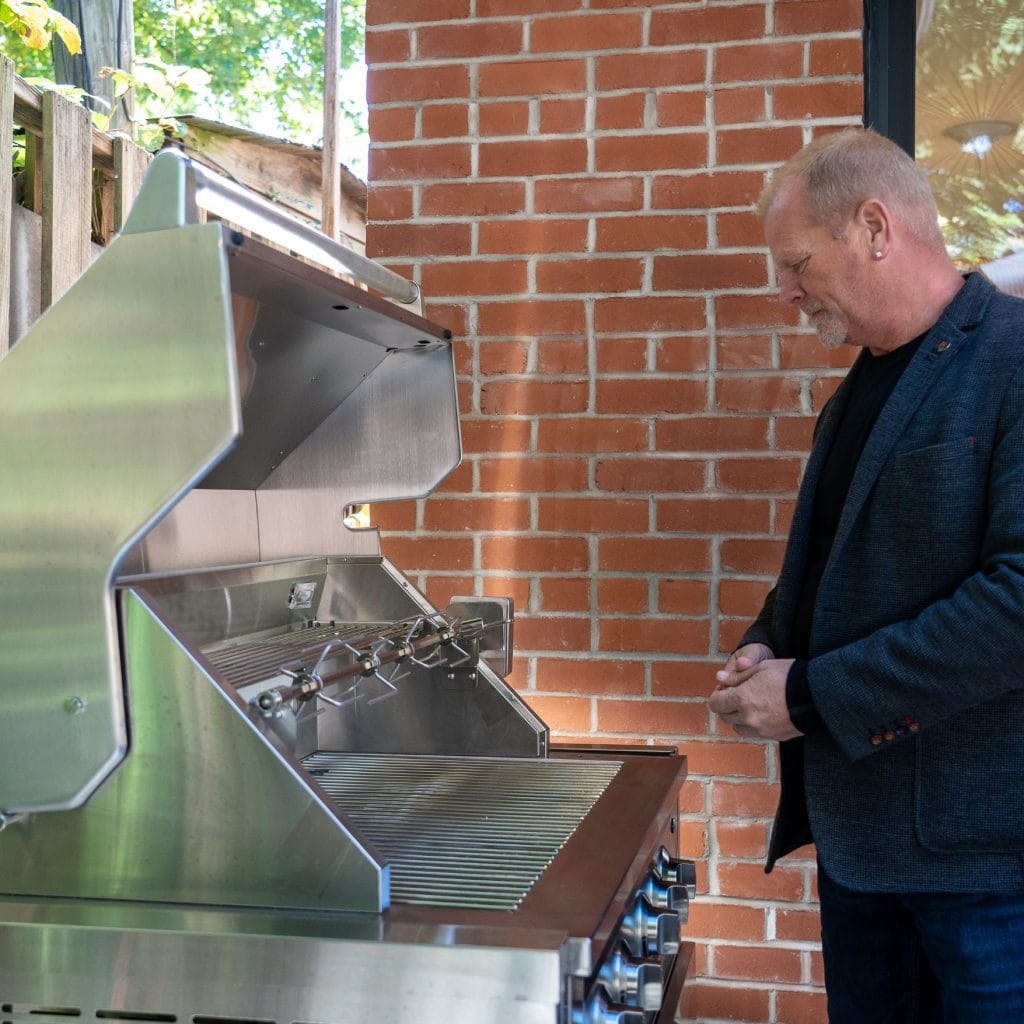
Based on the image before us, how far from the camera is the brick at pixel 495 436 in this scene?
2625 millimetres

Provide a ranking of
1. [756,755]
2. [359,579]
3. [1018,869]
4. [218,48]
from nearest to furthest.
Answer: [1018,869] < [359,579] < [756,755] < [218,48]

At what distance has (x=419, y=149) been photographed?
2686 mm

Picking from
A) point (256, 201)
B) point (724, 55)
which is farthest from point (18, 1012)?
point (724, 55)

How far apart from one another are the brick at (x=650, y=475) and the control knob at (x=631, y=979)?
123 cm

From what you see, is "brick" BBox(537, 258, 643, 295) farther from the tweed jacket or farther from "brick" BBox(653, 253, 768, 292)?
the tweed jacket

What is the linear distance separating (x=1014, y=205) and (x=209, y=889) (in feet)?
7.59

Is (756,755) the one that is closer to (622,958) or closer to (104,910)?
(622,958)

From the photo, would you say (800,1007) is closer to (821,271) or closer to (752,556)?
(752,556)

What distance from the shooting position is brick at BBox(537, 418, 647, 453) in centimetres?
257

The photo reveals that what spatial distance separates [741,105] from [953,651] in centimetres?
139

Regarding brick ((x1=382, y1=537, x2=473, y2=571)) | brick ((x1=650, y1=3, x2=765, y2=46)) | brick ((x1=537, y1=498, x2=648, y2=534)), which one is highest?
brick ((x1=650, y1=3, x2=765, y2=46))

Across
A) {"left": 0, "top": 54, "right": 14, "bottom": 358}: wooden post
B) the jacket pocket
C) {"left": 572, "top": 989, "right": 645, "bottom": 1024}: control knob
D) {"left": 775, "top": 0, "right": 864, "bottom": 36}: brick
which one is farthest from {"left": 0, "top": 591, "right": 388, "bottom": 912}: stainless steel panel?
{"left": 775, "top": 0, "right": 864, "bottom": 36}: brick

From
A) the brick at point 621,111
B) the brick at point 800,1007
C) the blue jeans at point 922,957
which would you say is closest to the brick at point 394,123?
the brick at point 621,111

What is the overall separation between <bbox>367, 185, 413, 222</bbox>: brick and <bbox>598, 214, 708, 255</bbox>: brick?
0.43 m
